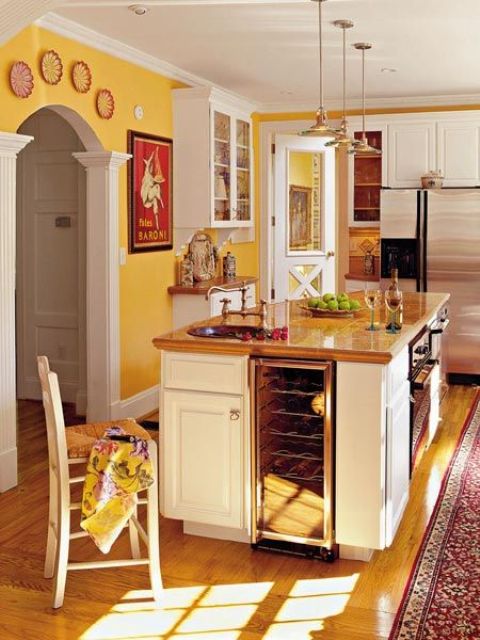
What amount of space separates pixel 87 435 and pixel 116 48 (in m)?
3.01

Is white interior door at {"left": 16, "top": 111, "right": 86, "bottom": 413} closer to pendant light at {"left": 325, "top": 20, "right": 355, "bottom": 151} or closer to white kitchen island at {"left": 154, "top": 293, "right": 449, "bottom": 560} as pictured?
pendant light at {"left": 325, "top": 20, "right": 355, "bottom": 151}

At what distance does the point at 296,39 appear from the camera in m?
5.21

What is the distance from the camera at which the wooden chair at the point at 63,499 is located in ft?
10.0

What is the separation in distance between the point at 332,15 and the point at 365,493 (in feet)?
9.02

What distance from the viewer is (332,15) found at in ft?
15.3

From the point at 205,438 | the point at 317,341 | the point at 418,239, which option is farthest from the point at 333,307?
the point at 418,239

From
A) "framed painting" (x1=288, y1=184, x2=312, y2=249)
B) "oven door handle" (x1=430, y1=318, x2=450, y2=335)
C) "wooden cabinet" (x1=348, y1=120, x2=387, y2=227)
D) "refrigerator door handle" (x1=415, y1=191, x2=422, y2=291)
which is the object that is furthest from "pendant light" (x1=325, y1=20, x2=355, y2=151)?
"framed painting" (x1=288, y1=184, x2=312, y2=249)

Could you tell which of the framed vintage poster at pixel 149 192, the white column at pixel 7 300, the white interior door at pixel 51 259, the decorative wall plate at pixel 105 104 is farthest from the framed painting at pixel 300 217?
the white column at pixel 7 300

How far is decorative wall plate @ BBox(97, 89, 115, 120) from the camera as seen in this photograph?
525 centimetres

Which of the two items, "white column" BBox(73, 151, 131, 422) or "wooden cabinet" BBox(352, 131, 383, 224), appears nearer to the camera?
"white column" BBox(73, 151, 131, 422)

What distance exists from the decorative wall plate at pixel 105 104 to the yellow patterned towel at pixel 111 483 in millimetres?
2838

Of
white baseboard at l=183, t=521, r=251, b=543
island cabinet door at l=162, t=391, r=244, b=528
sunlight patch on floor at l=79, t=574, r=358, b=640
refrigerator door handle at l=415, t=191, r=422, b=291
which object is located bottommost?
sunlight patch on floor at l=79, t=574, r=358, b=640

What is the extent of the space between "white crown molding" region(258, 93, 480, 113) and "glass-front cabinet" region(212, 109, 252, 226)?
75 cm

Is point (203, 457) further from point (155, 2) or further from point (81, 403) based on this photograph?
point (81, 403)
